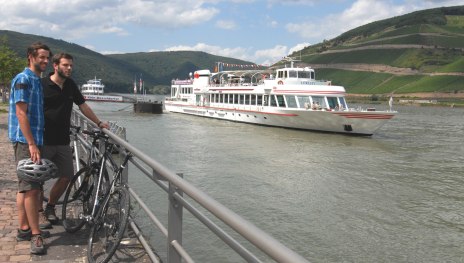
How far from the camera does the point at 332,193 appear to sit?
→ 13.1m

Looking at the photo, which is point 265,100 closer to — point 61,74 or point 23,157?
point 61,74

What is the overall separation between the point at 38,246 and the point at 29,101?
4.88ft

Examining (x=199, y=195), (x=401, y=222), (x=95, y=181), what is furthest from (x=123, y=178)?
(x=401, y=222)

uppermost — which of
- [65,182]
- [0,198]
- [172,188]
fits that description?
[172,188]

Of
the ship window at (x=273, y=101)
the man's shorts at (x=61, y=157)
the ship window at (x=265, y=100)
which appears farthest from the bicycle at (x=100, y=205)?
the ship window at (x=265, y=100)

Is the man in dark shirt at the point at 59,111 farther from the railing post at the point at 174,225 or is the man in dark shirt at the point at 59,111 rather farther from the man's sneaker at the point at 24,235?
the railing post at the point at 174,225

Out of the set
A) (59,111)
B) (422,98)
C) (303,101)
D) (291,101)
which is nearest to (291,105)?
(291,101)

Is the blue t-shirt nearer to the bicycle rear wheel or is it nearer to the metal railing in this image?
the bicycle rear wheel

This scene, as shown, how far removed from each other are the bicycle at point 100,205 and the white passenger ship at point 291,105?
2643cm

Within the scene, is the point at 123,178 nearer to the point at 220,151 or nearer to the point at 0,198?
the point at 0,198

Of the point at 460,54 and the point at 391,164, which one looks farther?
the point at 460,54

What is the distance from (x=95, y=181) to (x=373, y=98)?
132 meters

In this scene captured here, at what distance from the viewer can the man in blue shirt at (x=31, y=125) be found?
4660mm

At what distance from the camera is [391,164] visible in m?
19.4
